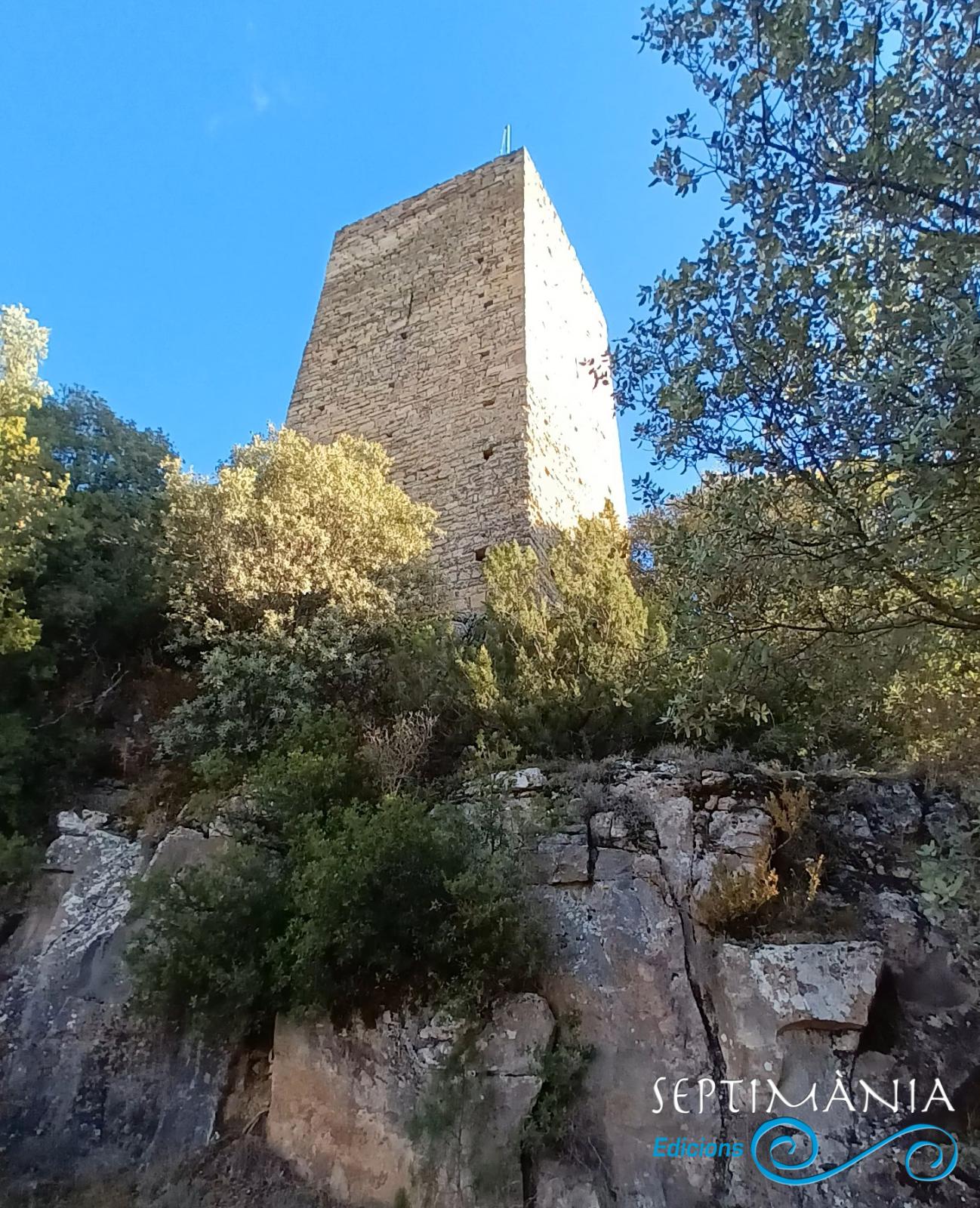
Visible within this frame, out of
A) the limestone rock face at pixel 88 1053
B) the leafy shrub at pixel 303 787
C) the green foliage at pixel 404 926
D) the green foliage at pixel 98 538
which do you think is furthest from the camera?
the green foliage at pixel 98 538

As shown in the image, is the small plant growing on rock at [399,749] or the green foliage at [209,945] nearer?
the green foliage at [209,945]

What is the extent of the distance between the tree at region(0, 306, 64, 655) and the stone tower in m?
4.06

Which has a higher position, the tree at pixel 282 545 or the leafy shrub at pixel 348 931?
the tree at pixel 282 545

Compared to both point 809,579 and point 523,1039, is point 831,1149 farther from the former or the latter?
point 809,579

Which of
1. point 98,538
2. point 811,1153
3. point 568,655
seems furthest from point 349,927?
point 98,538

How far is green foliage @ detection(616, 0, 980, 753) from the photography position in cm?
373

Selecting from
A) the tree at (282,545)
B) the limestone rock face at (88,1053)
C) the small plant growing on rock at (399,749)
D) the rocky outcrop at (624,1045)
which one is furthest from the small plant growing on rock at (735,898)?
the tree at (282,545)

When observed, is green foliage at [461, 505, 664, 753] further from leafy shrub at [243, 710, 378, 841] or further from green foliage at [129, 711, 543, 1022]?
green foliage at [129, 711, 543, 1022]

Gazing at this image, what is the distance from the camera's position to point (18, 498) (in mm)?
6852

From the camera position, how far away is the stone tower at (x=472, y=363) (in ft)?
32.8

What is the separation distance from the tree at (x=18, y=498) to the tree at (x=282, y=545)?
1.15 meters

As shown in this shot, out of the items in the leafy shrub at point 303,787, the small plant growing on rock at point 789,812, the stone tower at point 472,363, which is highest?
the stone tower at point 472,363

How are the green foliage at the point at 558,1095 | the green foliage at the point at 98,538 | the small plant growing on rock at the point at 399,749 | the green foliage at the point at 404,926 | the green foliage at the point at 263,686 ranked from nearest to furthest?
the green foliage at the point at 558,1095
the green foliage at the point at 404,926
the small plant growing on rock at the point at 399,749
the green foliage at the point at 263,686
the green foliage at the point at 98,538

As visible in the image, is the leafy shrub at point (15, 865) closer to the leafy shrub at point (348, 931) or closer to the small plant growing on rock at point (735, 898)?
the leafy shrub at point (348, 931)
